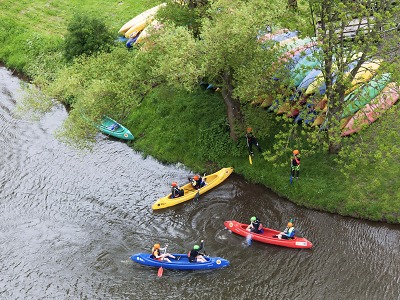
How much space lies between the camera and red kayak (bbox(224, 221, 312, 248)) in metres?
→ 21.0

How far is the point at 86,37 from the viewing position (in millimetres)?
34781

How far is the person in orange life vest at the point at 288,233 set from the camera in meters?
21.1

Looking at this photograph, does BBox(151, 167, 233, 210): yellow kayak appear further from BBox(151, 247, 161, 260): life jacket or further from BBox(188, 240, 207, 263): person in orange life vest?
BBox(188, 240, 207, 263): person in orange life vest

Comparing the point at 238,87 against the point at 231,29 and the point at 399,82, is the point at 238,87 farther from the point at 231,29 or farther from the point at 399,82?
the point at 399,82

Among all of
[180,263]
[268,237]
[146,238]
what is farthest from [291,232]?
[146,238]

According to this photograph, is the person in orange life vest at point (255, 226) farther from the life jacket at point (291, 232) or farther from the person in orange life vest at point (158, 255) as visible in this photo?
the person in orange life vest at point (158, 255)

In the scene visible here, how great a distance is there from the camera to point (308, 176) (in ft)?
79.5

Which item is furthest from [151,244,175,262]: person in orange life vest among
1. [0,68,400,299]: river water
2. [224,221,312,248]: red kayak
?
[224,221,312,248]: red kayak

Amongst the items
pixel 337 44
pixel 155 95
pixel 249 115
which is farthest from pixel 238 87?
pixel 155 95

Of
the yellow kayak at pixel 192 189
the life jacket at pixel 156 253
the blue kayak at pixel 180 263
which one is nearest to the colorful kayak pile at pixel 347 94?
the yellow kayak at pixel 192 189

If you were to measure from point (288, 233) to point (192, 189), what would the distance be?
21.3ft

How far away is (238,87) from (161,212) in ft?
25.9

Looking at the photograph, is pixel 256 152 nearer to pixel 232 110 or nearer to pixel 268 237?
pixel 232 110

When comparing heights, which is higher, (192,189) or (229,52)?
(229,52)
